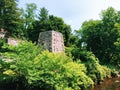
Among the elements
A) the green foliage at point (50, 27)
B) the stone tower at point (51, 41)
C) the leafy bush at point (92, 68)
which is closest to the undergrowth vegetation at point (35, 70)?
the stone tower at point (51, 41)

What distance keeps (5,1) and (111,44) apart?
18.0m

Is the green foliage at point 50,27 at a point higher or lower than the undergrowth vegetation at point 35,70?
higher

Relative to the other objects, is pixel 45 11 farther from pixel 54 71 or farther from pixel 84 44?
pixel 54 71

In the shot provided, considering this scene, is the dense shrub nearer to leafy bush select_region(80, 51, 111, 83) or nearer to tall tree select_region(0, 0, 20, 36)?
leafy bush select_region(80, 51, 111, 83)

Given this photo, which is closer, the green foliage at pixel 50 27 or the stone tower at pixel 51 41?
the stone tower at pixel 51 41

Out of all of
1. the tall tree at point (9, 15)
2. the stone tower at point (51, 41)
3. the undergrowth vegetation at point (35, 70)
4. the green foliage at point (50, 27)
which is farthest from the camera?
the green foliage at point (50, 27)

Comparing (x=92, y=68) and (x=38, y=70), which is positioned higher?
(x=38, y=70)

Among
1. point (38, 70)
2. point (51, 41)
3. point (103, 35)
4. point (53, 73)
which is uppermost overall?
point (103, 35)

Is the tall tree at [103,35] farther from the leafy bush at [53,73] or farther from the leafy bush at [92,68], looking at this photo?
the leafy bush at [53,73]

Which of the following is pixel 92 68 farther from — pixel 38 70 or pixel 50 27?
pixel 50 27

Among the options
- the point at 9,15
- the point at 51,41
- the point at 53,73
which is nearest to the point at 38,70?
the point at 53,73

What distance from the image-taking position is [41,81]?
17344mm

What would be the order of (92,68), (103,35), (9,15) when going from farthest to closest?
1. (103,35)
2. (9,15)
3. (92,68)

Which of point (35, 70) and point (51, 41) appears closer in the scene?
point (35, 70)
